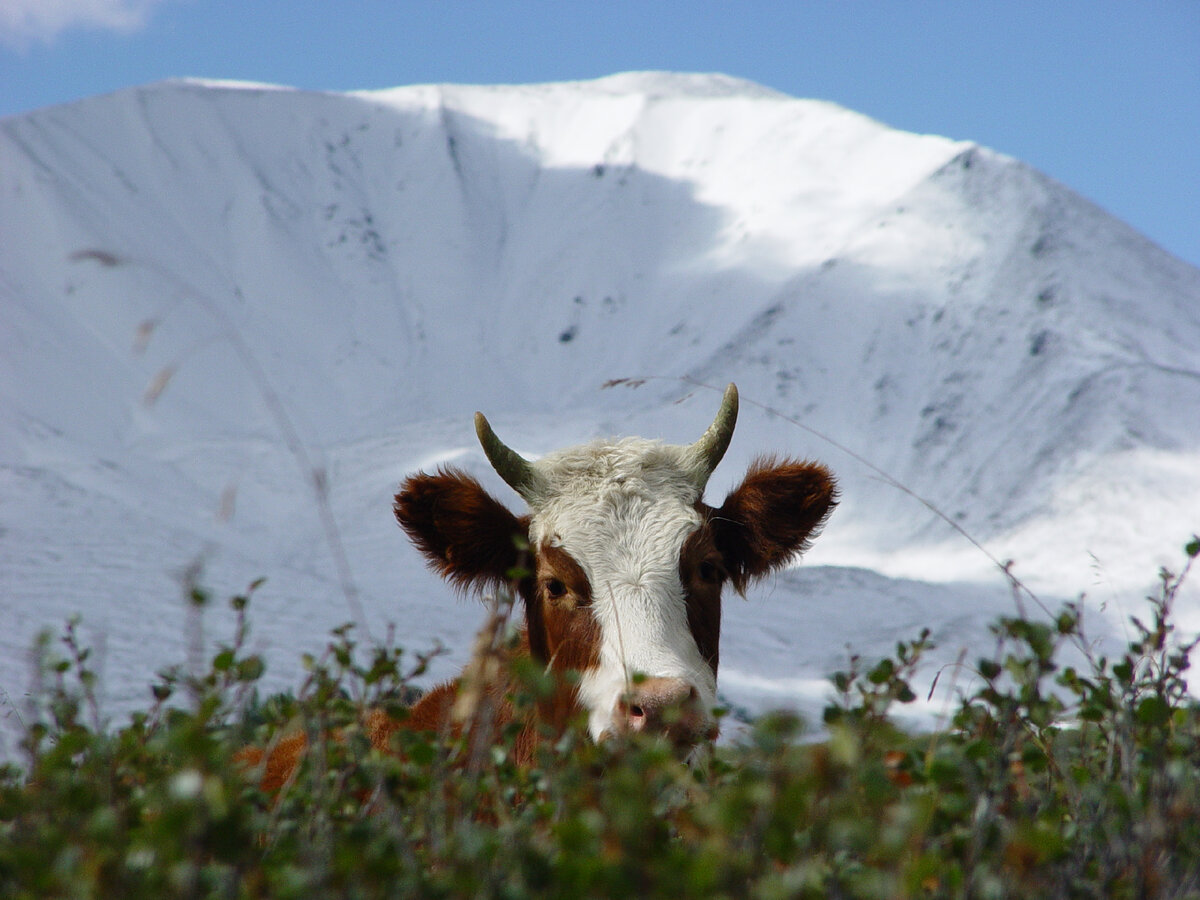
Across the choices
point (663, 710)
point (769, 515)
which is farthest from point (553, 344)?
point (663, 710)

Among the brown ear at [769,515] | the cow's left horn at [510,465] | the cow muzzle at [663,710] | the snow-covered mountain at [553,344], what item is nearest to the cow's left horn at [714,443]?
the brown ear at [769,515]

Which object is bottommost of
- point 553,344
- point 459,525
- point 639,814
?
point 639,814

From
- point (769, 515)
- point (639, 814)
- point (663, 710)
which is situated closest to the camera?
point (639, 814)

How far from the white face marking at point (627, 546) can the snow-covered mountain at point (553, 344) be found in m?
7.14

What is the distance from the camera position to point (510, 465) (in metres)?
4.29

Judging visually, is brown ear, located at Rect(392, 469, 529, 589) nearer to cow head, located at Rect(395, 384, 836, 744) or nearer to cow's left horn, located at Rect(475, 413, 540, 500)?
cow head, located at Rect(395, 384, 836, 744)

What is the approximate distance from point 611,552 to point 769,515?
3.03ft

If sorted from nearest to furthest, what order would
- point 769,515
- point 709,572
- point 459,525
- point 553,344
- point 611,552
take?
point 611,552 < point 709,572 < point 459,525 < point 769,515 < point 553,344

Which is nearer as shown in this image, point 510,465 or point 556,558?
point 556,558

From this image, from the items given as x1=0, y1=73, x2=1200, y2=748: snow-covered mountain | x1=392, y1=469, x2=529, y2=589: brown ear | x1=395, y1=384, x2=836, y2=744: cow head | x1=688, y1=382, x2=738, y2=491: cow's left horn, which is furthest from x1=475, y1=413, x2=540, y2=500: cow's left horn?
x1=0, y1=73, x2=1200, y2=748: snow-covered mountain

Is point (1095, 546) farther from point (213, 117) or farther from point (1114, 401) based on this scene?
point (213, 117)

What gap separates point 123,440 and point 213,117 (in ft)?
95.2

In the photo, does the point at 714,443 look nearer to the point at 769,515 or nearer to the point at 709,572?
the point at 769,515

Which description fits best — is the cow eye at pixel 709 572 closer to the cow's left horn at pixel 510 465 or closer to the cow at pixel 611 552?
the cow at pixel 611 552
